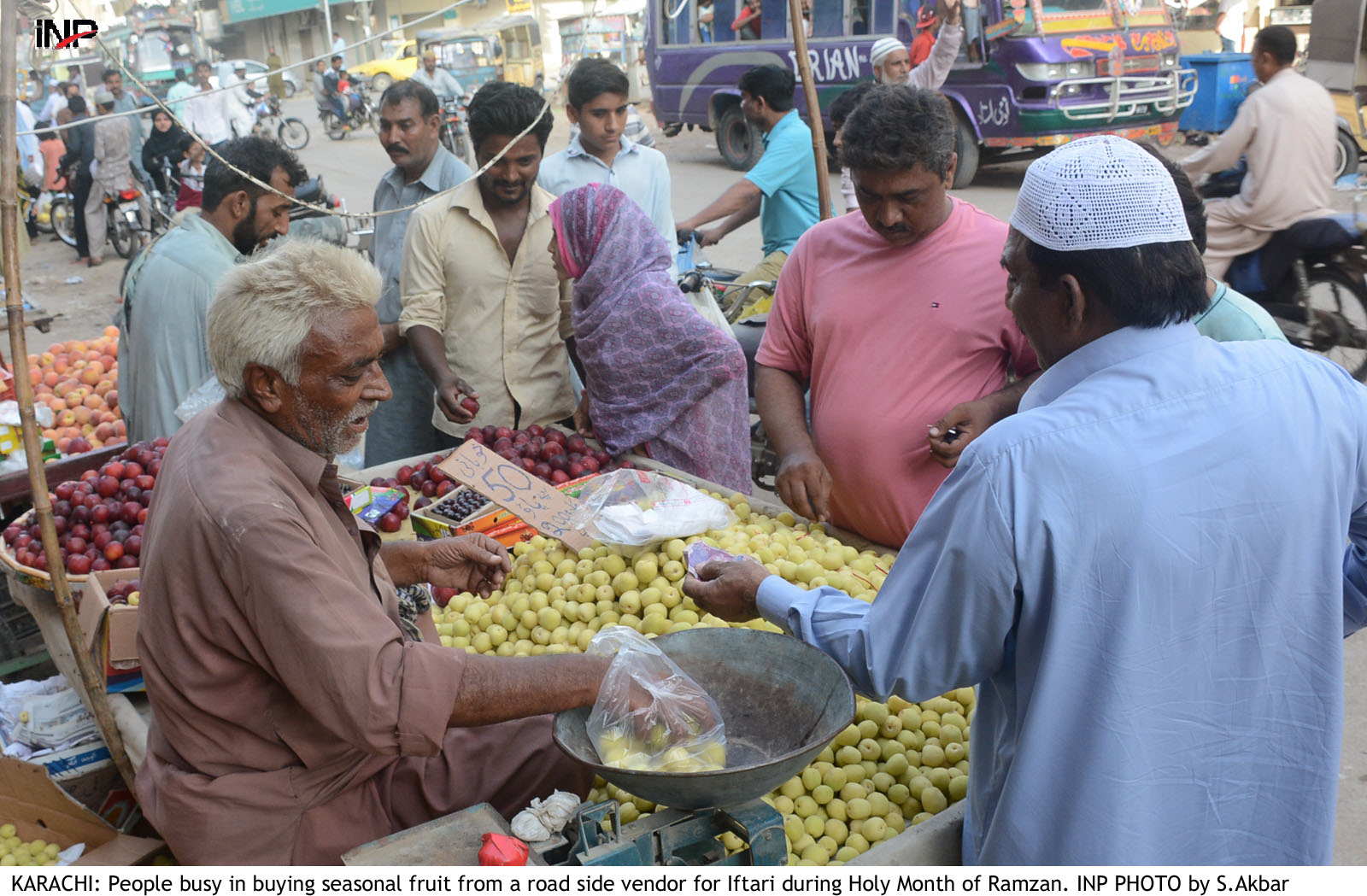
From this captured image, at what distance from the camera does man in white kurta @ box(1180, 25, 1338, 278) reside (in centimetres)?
602

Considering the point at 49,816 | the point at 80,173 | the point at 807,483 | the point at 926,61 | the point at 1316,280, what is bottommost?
the point at 49,816

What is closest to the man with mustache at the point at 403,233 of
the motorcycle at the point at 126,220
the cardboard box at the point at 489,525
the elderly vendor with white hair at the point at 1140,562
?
the cardboard box at the point at 489,525

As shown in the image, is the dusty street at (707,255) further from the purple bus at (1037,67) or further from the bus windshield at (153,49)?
the bus windshield at (153,49)

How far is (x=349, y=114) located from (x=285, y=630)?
22.7 metres

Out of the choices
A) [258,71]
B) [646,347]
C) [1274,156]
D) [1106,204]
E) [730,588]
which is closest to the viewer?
[1106,204]

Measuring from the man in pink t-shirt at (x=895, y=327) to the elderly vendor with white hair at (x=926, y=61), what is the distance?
3.21 meters

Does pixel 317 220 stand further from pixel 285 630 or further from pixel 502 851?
pixel 502 851

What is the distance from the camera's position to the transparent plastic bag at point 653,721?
186 cm

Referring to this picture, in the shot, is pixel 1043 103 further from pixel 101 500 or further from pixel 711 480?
pixel 101 500

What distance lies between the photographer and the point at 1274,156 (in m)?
6.01

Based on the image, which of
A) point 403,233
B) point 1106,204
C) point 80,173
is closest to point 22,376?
point 1106,204

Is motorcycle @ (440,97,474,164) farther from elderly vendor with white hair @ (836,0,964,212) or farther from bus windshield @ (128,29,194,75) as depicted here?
elderly vendor with white hair @ (836,0,964,212)

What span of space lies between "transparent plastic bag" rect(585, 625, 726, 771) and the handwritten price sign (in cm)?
102
